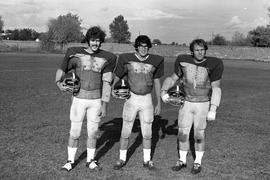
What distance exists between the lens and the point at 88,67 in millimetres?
5262

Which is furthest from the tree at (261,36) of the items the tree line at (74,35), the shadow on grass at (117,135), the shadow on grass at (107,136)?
the shadow on grass at (107,136)

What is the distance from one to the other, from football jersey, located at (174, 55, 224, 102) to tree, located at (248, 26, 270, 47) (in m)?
78.2

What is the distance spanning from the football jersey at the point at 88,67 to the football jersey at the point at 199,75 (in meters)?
1.22

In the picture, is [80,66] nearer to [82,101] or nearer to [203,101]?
[82,101]

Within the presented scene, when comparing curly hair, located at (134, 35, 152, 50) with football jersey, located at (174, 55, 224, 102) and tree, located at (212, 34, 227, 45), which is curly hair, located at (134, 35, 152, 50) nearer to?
football jersey, located at (174, 55, 224, 102)

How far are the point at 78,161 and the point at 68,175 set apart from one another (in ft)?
2.12

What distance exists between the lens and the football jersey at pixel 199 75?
5375 mm

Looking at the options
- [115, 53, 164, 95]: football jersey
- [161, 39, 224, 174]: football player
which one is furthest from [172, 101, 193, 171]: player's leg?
[115, 53, 164, 95]: football jersey

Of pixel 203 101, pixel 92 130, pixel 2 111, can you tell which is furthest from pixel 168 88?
pixel 2 111

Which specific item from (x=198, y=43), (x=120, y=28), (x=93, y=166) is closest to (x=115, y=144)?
(x=93, y=166)

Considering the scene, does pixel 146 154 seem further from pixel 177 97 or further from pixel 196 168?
pixel 177 97

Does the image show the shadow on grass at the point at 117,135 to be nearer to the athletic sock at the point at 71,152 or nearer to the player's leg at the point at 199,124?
the athletic sock at the point at 71,152

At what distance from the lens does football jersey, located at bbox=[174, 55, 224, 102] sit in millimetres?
5375

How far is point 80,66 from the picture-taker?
529 centimetres
